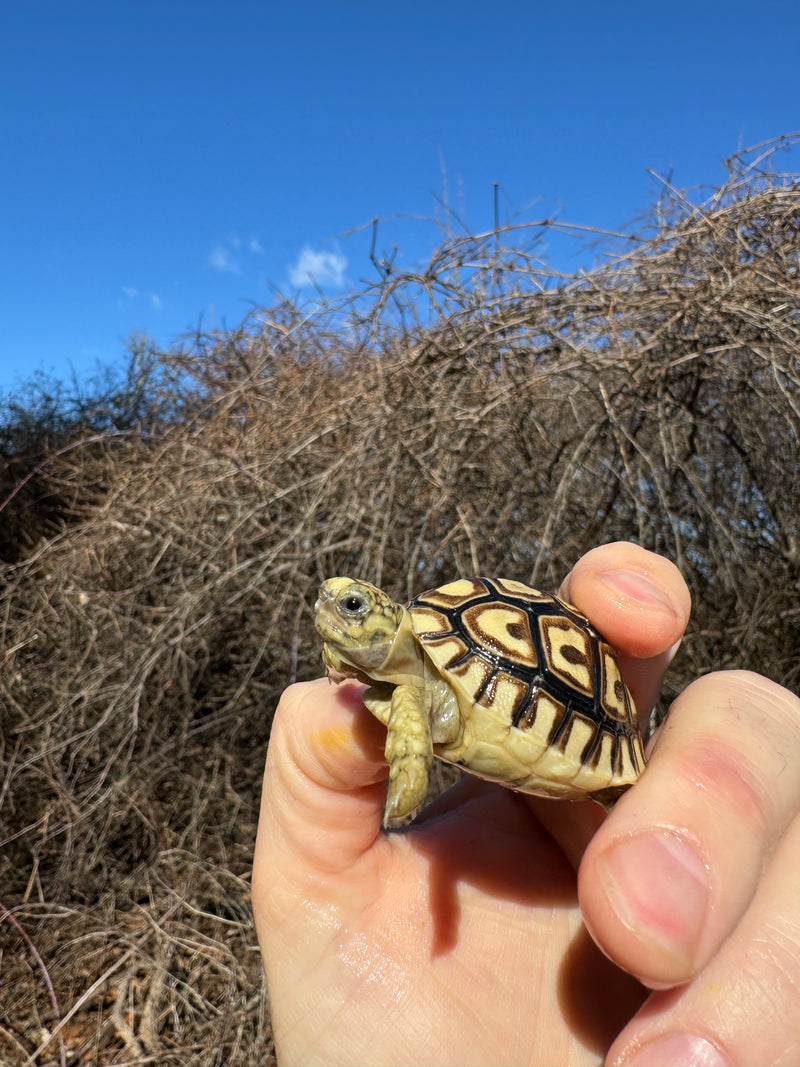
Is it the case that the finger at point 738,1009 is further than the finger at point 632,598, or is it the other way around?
the finger at point 632,598

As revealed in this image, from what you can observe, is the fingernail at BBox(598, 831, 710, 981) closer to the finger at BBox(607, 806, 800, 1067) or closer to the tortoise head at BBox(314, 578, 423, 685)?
the finger at BBox(607, 806, 800, 1067)

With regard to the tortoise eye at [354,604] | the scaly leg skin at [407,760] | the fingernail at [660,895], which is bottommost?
the fingernail at [660,895]

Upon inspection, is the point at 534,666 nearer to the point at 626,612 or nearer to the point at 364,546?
the point at 626,612

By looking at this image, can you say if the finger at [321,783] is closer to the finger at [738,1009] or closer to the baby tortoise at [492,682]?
the baby tortoise at [492,682]

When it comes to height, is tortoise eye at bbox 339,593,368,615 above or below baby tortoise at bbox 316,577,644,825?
above

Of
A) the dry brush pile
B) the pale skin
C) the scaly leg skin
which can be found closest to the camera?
the scaly leg skin

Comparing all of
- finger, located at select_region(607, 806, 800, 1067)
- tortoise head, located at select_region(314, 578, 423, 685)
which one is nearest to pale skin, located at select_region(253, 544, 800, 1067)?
finger, located at select_region(607, 806, 800, 1067)

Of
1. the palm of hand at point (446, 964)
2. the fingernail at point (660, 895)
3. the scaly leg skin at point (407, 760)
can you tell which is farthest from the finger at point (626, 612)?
the scaly leg skin at point (407, 760)
